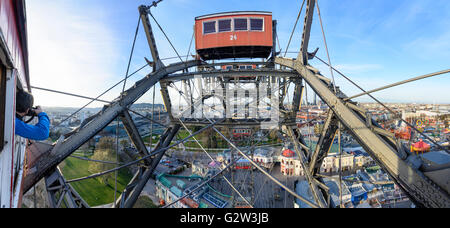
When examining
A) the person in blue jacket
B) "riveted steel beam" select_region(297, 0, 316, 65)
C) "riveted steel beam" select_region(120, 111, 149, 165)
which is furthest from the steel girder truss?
"riveted steel beam" select_region(297, 0, 316, 65)

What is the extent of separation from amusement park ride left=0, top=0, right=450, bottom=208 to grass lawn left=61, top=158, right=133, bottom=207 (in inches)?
660

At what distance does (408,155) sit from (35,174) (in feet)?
12.8

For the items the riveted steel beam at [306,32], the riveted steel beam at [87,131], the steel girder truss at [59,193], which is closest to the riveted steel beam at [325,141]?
the riveted steel beam at [306,32]

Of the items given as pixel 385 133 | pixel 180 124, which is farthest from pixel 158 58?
pixel 385 133

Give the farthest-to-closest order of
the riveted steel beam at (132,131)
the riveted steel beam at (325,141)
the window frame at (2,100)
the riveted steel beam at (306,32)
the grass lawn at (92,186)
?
1. the grass lawn at (92,186)
2. the riveted steel beam at (306,32)
3. the riveted steel beam at (132,131)
4. the riveted steel beam at (325,141)
5. the window frame at (2,100)

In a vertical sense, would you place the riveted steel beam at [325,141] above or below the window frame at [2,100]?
below

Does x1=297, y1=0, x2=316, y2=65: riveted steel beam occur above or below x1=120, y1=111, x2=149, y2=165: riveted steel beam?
above

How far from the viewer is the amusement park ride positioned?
48.7 inches

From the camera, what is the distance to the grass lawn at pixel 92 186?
15.8 metres

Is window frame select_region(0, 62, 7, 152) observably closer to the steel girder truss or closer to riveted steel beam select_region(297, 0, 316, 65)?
the steel girder truss

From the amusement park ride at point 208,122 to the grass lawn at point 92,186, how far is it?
1675 cm

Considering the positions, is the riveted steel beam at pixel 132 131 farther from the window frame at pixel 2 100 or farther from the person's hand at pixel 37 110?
the window frame at pixel 2 100
